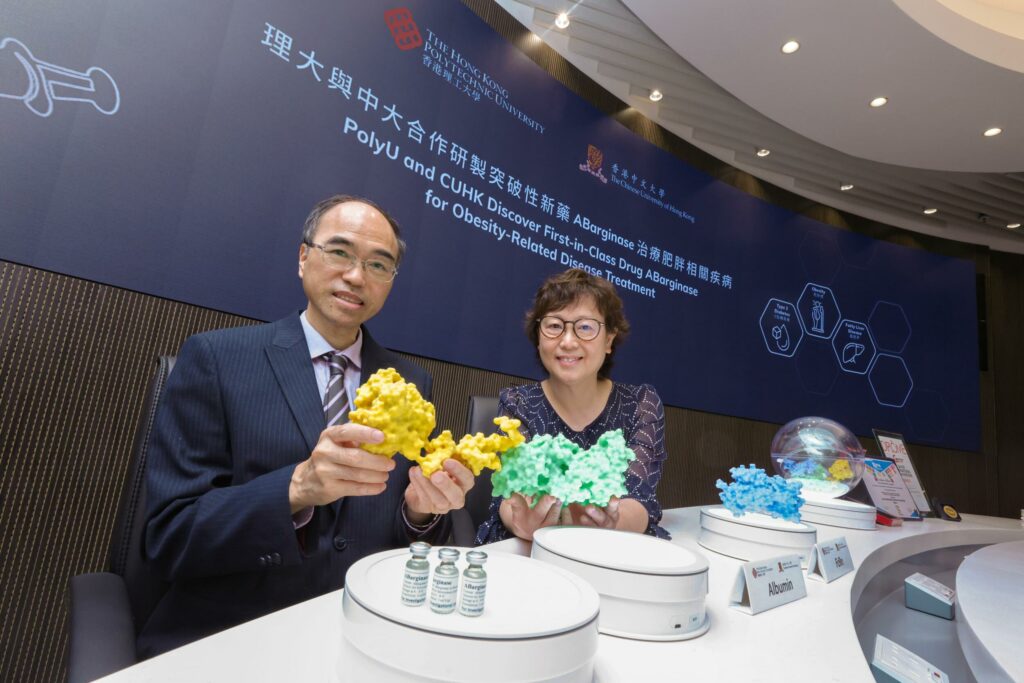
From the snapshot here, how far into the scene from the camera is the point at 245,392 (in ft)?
3.64

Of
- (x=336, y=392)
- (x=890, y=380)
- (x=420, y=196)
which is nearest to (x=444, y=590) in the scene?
(x=336, y=392)

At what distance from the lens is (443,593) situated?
50 centimetres

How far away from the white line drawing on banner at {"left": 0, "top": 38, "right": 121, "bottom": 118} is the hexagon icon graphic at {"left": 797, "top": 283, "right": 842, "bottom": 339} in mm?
5748

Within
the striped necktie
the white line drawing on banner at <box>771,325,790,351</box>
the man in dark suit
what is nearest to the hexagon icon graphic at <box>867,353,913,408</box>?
the white line drawing on banner at <box>771,325,790,351</box>

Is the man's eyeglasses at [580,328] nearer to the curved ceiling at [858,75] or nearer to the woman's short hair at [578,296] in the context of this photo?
the woman's short hair at [578,296]

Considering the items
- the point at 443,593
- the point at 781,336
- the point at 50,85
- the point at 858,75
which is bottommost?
the point at 443,593

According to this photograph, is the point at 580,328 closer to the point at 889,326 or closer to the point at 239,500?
the point at 239,500

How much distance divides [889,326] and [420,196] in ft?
19.4

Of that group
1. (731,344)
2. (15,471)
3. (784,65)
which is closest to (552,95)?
(784,65)

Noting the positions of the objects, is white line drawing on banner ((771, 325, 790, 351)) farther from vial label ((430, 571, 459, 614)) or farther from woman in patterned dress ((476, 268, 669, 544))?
vial label ((430, 571, 459, 614))

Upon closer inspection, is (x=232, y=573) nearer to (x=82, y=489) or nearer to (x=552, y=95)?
(x=82, y=489)

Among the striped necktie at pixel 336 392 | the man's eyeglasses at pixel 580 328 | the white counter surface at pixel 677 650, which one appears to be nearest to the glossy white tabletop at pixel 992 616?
the white counter surface at pixel 677 650

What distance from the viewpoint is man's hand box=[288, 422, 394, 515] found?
2.30 ft

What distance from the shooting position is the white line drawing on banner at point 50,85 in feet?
5.21
